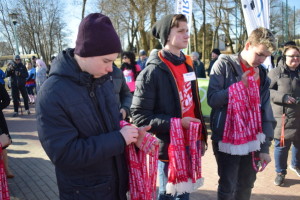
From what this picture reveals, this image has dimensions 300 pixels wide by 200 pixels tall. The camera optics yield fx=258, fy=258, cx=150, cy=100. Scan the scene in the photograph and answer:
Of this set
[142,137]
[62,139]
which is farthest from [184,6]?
[62,139]

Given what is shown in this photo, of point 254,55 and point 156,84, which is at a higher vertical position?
point 254,55

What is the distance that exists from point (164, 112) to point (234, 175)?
3.09ft

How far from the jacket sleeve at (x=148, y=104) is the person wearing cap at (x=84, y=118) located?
51cm

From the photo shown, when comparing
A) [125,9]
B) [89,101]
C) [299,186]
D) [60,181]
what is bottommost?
[299,186]

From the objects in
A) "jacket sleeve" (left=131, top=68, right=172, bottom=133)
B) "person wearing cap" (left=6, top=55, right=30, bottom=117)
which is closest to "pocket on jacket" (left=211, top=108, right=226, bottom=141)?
"jacket sleeve" (left=131, top=68, right=172, bottom=133)

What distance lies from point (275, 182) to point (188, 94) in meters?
2.34

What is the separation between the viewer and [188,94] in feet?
7.55

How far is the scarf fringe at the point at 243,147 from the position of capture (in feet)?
7.59

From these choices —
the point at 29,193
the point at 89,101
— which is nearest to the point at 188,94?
the point at 89,101

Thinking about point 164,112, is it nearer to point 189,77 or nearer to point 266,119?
point 189,77

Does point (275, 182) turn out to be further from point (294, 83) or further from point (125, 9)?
point (125, 9)

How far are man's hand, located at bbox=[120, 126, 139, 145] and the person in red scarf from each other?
3.36 feet

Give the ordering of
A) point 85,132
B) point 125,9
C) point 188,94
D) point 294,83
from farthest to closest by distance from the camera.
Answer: point 125,9 → point 294,83 → point 188,94 → point 85,132

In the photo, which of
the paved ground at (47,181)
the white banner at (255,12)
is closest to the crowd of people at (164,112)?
the paved ground at (47,181)
